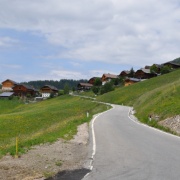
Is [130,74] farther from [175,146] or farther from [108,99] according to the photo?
[175,146]

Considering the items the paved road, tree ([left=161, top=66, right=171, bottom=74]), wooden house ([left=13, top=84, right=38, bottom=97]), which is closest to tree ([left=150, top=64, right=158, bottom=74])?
tree ([left=161, top=66, right=171, bottom=74])

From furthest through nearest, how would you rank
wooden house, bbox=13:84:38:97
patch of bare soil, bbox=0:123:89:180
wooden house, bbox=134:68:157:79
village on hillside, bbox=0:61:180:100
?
wooden house, bbox=13:84:38:97 < wooden house, bbox=134:68:157:79 < village on hillside, bbox=0:61:180:100 < patch of bare soil, bbox=0:123:89:180

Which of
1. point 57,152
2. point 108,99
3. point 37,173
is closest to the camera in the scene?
point 37,173

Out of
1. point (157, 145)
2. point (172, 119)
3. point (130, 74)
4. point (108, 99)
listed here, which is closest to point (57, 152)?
point (157, 145)

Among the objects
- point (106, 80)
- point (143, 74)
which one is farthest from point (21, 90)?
point (143, 74)

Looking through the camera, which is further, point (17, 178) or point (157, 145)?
point (157, 145)

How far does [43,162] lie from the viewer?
1009cm

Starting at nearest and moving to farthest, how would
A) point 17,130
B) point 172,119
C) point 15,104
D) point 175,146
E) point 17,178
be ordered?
point 17,178 < point 175,146 < point 172,119 < point 17,130 < point 15,104

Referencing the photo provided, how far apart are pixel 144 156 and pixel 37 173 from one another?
15.5 feet

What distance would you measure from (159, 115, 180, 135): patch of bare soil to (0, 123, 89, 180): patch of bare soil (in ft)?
29.4

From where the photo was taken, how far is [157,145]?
1433 cm

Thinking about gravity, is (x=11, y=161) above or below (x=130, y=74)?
below

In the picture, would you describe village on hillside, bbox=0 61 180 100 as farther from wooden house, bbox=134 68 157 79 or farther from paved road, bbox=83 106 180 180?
paved road, bbox=83 106 180 180

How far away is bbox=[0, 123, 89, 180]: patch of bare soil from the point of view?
8500 millimetres
